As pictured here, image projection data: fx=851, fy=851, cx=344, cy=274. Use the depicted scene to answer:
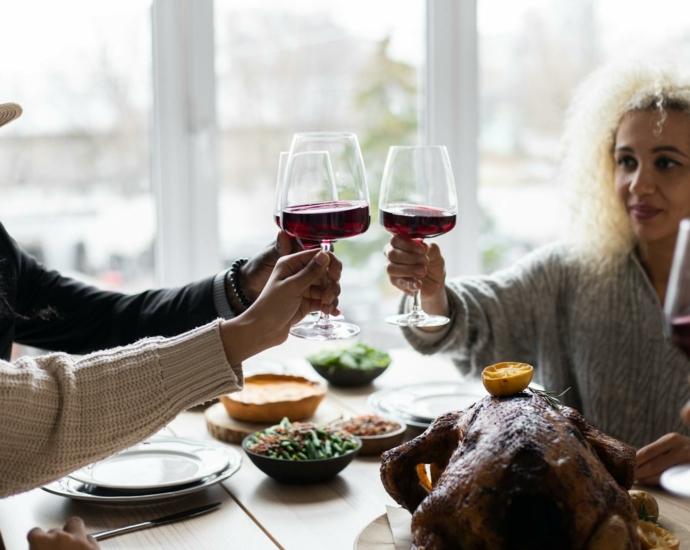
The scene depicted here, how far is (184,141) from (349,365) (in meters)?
1.30

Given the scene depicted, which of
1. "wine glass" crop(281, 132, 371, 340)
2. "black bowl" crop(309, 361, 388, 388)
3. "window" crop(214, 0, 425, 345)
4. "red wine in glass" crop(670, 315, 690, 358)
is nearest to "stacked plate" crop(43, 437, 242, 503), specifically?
"wine glass" crop(281, 132, 371, 340)

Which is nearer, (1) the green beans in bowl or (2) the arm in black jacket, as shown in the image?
(1) the green beans in bowl

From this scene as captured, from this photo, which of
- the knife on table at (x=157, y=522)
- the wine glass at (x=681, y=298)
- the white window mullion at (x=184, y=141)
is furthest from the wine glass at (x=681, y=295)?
the white window mullion at (x=184, y=141)

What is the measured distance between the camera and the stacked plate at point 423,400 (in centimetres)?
180

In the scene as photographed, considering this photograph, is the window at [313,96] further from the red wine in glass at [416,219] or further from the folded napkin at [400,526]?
the folded napkin at [400,526]

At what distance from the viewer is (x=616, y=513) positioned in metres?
1.00

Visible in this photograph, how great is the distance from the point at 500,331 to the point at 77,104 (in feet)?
5.59

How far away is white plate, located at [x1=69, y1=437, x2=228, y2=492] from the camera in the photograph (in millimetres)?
1421

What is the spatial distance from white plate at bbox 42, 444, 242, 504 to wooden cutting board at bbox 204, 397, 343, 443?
26cm

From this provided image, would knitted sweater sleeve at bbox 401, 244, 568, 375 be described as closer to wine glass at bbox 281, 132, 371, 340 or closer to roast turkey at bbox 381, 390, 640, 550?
wine glass at bbox 281, 132, 371, 340

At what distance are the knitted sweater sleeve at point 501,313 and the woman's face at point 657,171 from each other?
0.28 metres

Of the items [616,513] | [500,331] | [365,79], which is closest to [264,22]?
[365,79]

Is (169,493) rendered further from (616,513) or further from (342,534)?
(616,513)

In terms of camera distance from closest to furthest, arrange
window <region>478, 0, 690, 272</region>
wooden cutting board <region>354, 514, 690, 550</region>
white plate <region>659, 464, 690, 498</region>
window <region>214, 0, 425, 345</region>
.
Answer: white plate <region>659, 464, 690, 498</region>
wooden cutting board <region>354, 514, 690, 550</region>
window <region>214, 0, 425, 345</region>
window <region>478, 0, 690, 272</region>
